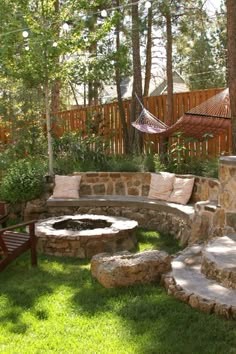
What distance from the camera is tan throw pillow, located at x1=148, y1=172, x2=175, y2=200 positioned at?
7.30 metres

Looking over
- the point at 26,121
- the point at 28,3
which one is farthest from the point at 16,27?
the point at 26,121

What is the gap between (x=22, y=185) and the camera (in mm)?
7906

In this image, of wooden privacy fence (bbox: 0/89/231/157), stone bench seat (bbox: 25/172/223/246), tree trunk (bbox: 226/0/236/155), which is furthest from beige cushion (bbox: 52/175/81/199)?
tree trunk (bbox: 226/0/236/155)

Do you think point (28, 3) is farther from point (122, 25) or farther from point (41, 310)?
point (41, 310)

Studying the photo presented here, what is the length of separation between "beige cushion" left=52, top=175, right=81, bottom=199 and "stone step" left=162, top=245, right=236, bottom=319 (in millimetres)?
3441

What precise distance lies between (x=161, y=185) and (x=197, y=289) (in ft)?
11.7

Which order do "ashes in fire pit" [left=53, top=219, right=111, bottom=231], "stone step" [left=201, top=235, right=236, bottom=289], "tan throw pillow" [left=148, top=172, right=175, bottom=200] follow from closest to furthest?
1. "stone step" [left=201, top=235, right=236, bottom=289]
2. "ashes in fire pit" [left=53, top=219, right=111, bottom=231]
3. "tan throw pillow" [left=148, top=172, right=175, bottom=200]

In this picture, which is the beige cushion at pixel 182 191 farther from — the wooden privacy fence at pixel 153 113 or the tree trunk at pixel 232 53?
the wooden privacy fence at pixel 153 113

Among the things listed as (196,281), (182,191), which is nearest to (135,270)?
(196,281)

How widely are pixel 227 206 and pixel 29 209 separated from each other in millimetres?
3956

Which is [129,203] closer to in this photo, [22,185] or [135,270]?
[22,185]

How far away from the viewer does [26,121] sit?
10250mm

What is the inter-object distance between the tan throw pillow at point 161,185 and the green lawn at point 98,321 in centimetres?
271

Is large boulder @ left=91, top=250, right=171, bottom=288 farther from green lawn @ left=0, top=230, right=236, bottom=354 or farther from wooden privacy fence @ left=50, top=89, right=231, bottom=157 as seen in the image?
wooden privacy fence @ left=50, top=89, right=231, bottom=157
